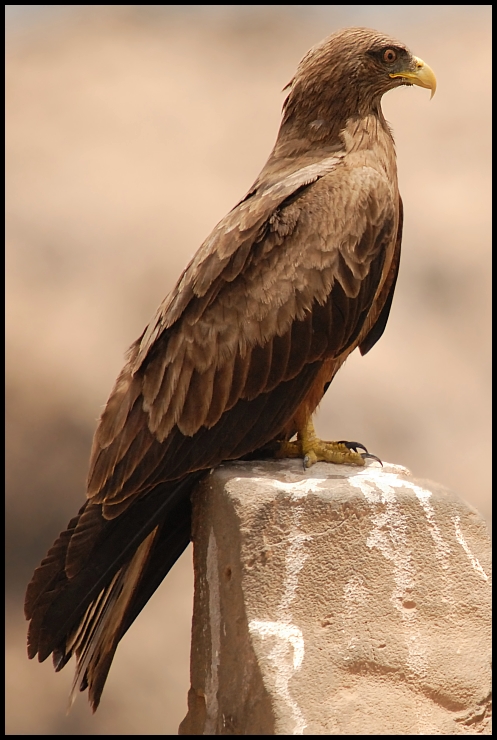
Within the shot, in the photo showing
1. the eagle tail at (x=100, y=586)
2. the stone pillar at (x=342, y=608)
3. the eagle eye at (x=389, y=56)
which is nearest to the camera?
the stone pillar at (x=342, y=608)

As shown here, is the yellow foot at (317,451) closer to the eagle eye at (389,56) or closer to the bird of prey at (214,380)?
the bird of prey at (214,380)

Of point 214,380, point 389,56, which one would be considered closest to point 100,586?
point 214,380

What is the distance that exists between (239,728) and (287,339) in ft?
4.72

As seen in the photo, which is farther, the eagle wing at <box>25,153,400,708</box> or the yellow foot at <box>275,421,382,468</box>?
the yellow foot at <box>275,421,382,468</box>

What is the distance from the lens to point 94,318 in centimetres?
1124

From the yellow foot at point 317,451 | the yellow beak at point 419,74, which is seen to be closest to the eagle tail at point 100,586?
the yellow foot at point 317,451

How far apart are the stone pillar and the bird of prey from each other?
26 centimetres

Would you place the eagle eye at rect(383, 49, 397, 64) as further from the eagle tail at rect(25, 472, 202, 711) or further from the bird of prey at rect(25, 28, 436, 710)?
the eagle tail at rect(25, 472, 202, 711)

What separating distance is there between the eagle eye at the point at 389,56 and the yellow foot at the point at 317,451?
1569mm

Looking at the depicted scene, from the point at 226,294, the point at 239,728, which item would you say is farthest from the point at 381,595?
the point at 226,294

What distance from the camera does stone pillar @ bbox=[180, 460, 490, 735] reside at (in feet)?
11.6

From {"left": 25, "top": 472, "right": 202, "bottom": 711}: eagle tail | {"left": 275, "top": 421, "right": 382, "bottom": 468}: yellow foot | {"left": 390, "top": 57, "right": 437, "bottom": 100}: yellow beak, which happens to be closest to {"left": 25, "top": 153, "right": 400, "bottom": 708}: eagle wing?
{"left": 25, "top": 472, "right": 202, "bottom": 711}: eagle tail

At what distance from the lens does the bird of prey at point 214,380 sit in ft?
13.1

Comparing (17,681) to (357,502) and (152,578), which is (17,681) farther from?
(357,502)
